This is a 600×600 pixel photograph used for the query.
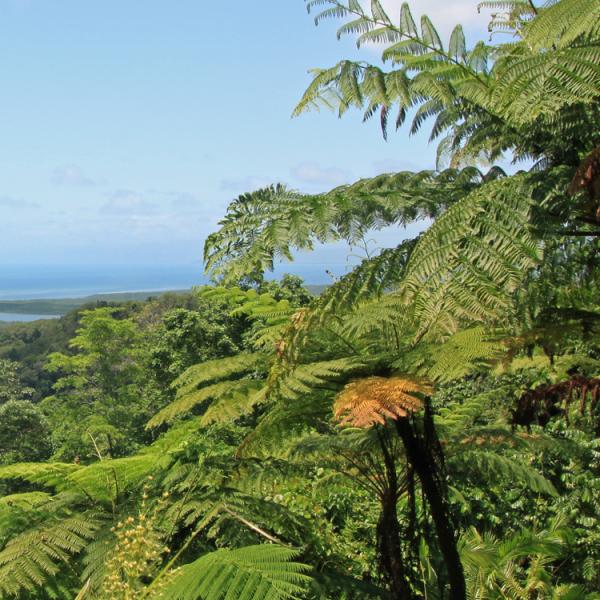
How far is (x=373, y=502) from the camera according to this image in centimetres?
504

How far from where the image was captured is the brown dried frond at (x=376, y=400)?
6.75 feet

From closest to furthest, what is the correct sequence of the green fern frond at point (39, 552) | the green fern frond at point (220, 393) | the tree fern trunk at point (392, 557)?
the green fern frond at point (39, 552) < the tree fern trunk at point (392, 557) < the green fern frond at point (220, 393)

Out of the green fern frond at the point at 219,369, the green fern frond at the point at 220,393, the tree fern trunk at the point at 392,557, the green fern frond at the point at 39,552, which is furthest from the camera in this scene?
the green fern frond at the point at 219,369

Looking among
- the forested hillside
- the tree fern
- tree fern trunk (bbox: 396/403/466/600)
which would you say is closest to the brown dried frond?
the forested hillside

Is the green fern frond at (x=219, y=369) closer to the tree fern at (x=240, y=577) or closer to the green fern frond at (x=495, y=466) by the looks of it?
the tree fern at (x=240, y=577)

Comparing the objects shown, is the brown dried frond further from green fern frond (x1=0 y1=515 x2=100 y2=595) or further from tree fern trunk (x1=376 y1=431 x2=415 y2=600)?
green fern frond (x1=0 y1=515 x2=100 y2=595)

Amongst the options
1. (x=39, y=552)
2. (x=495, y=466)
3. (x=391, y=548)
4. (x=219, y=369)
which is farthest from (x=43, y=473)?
(x=495, y=466)

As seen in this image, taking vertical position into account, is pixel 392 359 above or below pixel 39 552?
above

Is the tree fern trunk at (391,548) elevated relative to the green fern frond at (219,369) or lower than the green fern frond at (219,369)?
lower

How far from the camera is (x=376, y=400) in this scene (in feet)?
7.10

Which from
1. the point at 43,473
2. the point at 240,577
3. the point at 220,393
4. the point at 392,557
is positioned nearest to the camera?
the point at 240,577

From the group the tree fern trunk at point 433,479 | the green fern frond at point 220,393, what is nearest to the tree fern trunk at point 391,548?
the tree fern trunk at point 433,479

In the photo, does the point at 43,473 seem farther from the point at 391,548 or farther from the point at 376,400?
the point at 376,400

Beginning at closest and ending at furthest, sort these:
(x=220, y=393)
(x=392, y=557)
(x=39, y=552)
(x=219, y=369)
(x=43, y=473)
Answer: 1. (x=39, y=552)
2. (x=392, y=557)
3. (x=220, y=393)
4. (x=219, y=369)
5. (x=43, y=473)
